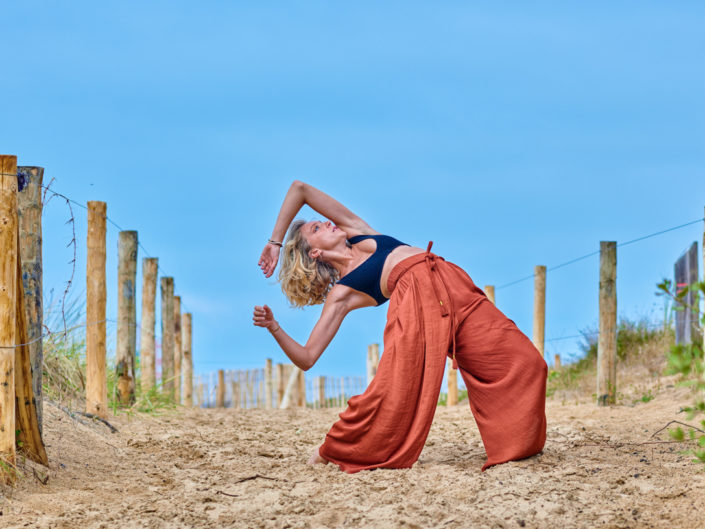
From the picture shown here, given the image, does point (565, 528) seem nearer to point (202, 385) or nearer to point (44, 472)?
point (44, 472)

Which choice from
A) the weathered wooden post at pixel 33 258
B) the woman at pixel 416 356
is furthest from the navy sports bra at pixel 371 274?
the weathered wooden post at pixel 33 258

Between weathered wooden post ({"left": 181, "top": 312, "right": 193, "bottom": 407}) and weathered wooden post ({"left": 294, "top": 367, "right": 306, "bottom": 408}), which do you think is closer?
weathered wooden post ({"left": 181, "top": 312, "right": 193, "bottom": 407})

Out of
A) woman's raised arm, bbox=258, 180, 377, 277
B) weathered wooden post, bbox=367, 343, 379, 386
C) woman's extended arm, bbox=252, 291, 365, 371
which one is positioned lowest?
weathered wooden post, bbox=367, 343, 379, 386

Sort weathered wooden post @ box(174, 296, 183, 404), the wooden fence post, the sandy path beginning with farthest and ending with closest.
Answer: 1. weathered wooden post @ box(174, 296, 183, 404)
2. the wooden fence post
3. the sandy path

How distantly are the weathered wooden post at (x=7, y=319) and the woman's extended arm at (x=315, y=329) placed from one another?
3.99 ft

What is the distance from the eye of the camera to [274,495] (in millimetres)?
3822

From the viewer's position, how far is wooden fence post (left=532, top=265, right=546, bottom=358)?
8898mm

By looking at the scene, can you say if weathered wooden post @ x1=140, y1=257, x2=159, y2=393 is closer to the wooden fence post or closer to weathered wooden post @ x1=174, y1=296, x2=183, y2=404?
weathered wooden post @ x1=174, y1=296, x2=183, y2=404

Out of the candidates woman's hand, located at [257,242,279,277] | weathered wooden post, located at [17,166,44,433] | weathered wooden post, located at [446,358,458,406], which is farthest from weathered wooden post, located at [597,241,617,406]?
weathered wooden post, located at [17,166,44,433]

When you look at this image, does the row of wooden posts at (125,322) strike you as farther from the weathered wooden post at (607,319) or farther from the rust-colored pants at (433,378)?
the weathered wooden post at (607,319)

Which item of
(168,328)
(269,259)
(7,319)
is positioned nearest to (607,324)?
(269,259)

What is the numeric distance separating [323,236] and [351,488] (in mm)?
1475

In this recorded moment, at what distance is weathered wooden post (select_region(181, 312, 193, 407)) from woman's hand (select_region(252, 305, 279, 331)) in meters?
8.53

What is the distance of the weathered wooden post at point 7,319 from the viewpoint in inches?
154
